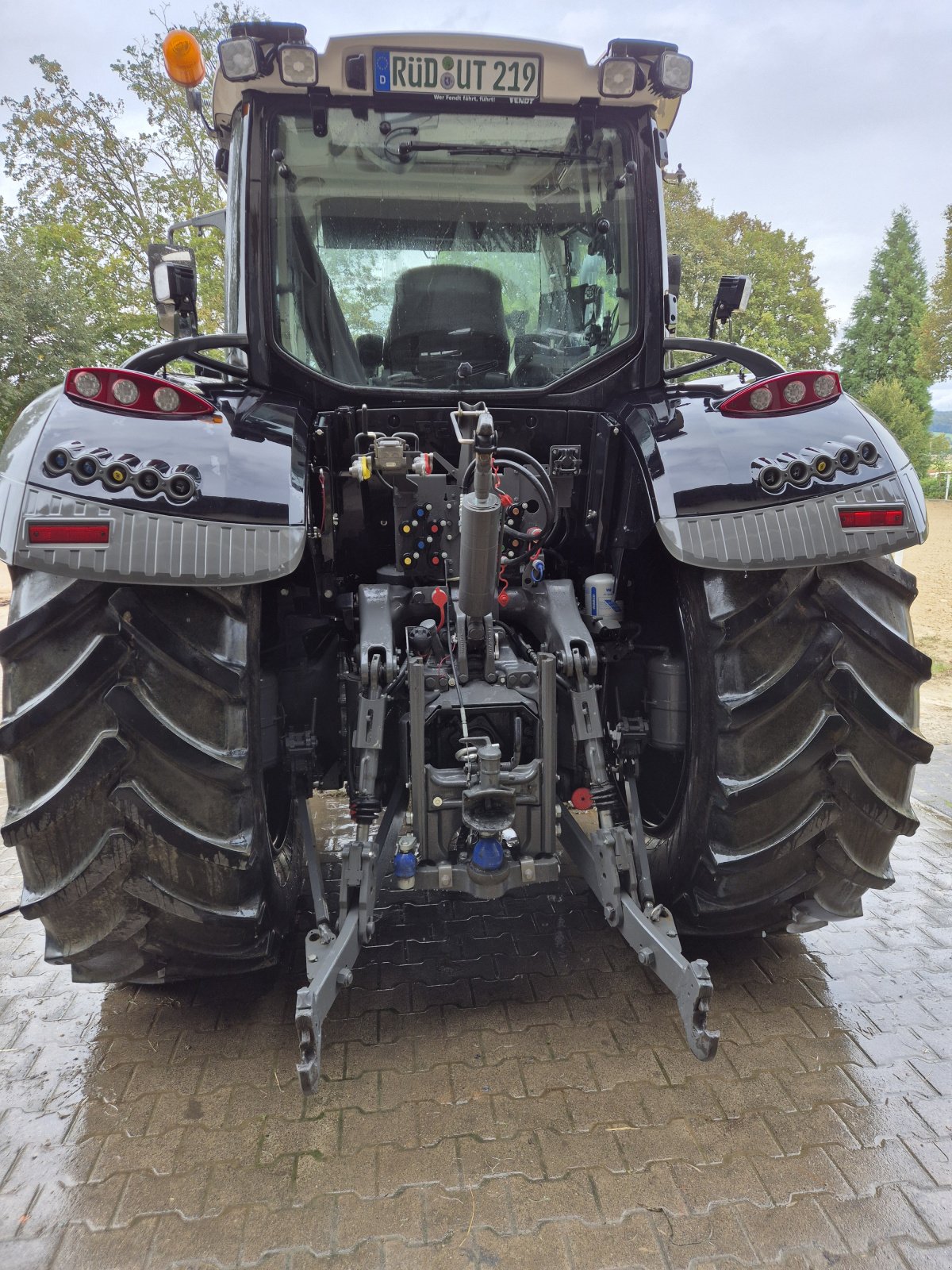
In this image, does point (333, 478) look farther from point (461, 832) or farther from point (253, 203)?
point (461, 832)

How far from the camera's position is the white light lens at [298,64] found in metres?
2.38

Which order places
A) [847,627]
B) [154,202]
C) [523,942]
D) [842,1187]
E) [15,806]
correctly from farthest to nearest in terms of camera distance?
[154,202] → [523,942] → [847,627] → [15,806] → [842,1187]

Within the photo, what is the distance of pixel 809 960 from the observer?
8.60 feet

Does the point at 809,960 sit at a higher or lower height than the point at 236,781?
lower

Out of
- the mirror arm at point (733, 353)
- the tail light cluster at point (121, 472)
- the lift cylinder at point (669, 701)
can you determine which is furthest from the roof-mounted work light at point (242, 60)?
the lift cylinder at point (669, 701)

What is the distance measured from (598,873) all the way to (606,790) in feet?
0.69

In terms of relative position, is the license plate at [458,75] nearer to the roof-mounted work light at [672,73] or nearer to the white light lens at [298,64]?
the white light lens at [298,64]

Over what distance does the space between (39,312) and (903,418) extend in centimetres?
2488

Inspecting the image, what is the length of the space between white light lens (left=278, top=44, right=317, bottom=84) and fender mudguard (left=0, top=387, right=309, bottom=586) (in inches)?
44.9

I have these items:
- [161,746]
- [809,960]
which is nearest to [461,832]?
[161,746]

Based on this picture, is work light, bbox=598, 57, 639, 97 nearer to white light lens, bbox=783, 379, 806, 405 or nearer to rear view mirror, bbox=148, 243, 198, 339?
white light lens, bbox=783, 379, 806, 405

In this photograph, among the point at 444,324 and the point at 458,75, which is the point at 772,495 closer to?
the point at 444,324

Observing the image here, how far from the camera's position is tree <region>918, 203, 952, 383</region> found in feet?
83.5

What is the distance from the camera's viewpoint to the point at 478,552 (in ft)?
6.49
